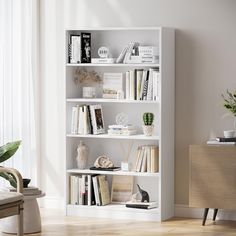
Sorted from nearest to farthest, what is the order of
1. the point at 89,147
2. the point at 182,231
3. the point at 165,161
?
the point at 182,231, the point at 165,161, the point at 89,147

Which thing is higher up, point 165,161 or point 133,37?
point 133,37

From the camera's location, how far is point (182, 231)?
6301 mm

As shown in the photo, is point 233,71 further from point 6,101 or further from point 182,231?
point 6,101

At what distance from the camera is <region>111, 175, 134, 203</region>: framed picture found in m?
7.02

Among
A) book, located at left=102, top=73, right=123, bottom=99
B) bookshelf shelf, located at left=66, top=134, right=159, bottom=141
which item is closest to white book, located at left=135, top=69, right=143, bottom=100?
book, located at left=102, top=73, right=123, bottom=99

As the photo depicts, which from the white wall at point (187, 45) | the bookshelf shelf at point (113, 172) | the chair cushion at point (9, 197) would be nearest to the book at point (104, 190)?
the bookshelf shelf at point (113, 172)

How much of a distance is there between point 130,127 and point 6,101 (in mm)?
1197

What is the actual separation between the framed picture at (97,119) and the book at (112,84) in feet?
0.48

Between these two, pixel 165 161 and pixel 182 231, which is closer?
pixel 182 231

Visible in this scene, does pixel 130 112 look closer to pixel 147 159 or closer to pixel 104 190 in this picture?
pixel 147 159

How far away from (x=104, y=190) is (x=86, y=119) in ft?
2.18

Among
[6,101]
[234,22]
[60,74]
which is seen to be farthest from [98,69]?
[234,22]

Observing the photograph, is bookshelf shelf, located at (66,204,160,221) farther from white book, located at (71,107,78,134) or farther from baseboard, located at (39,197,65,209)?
white book, located at (71,107,78,134)

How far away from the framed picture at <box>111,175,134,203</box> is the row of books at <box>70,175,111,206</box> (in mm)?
66
